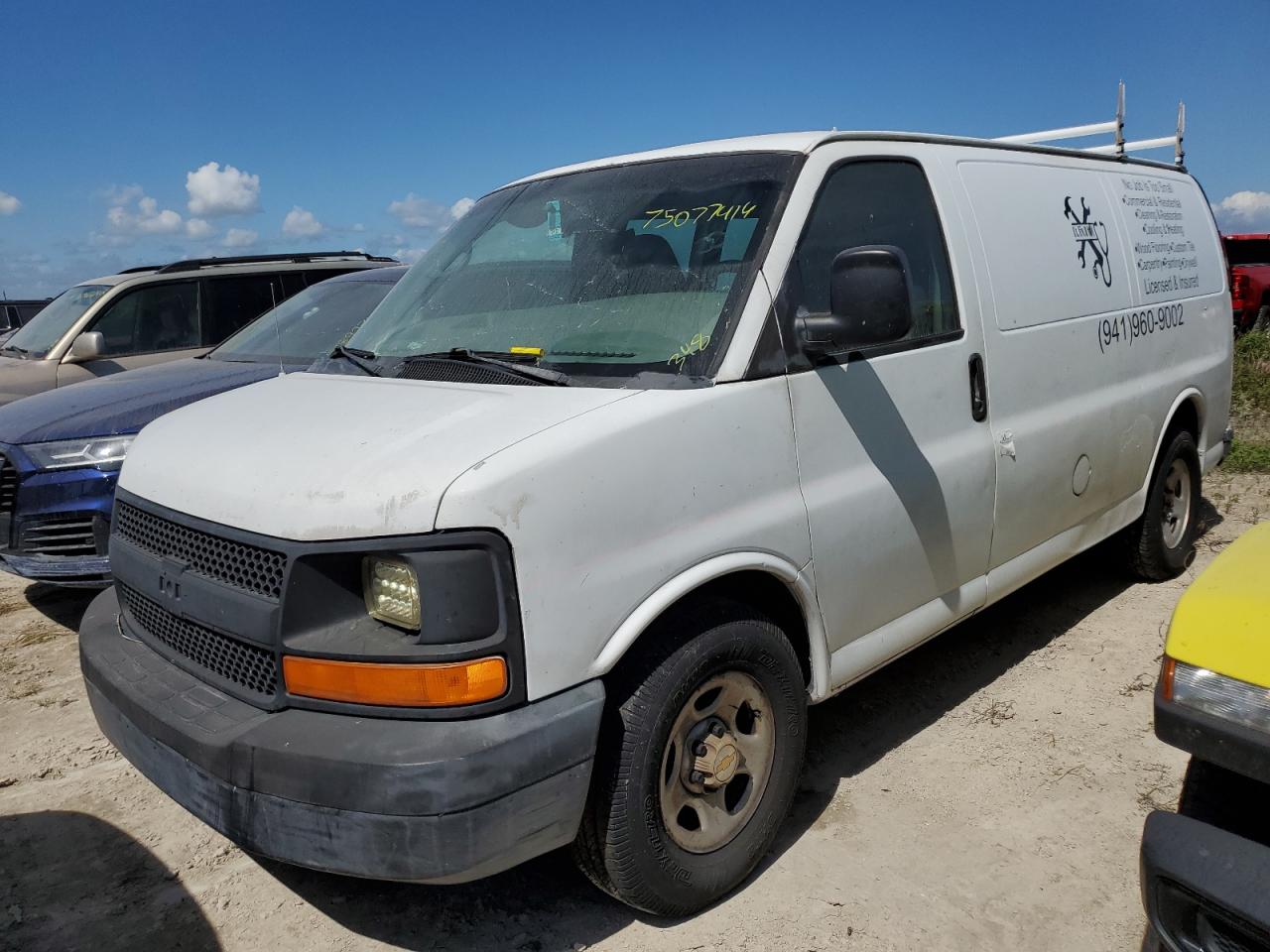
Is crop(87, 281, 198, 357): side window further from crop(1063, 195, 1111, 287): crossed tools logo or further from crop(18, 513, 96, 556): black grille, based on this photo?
crop(1063, 195, 1111, 287): crossed tools logo

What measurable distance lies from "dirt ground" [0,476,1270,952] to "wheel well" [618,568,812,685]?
66 centimetres

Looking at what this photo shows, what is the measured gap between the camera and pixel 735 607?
2830 mm

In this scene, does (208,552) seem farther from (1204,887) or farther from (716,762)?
(1204,887)

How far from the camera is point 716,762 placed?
282 cm

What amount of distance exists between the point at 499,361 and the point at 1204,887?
2.19 metres

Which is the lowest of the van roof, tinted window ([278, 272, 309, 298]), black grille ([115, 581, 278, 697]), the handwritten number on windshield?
black grille ([115, 581, 278, 697])

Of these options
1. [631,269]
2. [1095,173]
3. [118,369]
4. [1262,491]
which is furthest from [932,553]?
[118,369]

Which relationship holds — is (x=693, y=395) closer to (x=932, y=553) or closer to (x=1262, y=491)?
(x=932, y=553)

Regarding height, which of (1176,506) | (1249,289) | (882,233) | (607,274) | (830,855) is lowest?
(830,855)

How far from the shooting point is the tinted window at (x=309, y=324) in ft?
20.4

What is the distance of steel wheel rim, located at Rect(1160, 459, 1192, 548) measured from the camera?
5.33m

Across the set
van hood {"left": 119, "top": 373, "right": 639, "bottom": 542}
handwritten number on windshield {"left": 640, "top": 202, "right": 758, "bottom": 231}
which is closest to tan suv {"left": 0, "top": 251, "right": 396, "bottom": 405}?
van hood {"left": 119, "top": 373, "right": 639, "bottom": 542}

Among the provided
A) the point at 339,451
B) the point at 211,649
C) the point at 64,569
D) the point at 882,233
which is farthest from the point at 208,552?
the point at 64,569

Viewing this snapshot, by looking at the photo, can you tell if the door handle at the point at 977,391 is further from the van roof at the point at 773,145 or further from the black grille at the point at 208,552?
the black grille at the point at 208,552
